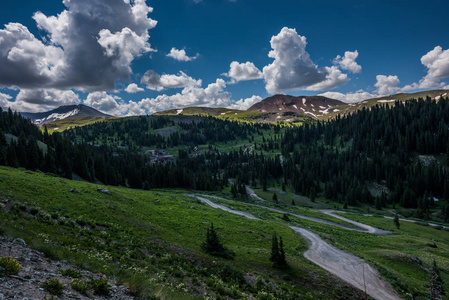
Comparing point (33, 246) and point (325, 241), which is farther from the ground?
point (33, 246)

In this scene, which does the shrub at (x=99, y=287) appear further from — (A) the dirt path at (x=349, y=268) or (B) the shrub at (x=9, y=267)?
(A) the dirt path at (x=349, y=268)

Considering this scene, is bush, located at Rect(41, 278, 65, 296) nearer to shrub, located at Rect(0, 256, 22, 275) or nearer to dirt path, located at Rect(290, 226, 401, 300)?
shrub, located at Rect(0, 256, 22, 275)

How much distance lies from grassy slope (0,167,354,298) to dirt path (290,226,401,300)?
8.83ft

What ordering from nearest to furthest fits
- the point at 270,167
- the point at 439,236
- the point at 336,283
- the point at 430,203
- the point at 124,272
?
the point at 124,272
the point at 336,283
the point at 439,236
the point at 430,203
the point at 270,167

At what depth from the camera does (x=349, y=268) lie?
96.8 ft

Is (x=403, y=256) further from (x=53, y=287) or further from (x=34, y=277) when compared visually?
(x=34, y=277)

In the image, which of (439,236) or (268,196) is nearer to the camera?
(439,236)

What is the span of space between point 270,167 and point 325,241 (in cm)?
14034

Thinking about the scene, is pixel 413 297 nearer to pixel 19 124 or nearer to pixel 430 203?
pixel 430 203

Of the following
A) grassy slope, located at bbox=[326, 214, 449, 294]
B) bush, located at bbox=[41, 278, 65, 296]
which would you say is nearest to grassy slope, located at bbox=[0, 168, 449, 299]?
grassy slope, located at bbox=[326, 214, 449, 294]

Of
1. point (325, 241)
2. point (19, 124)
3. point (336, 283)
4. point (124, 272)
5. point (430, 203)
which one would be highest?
point (19, 124)

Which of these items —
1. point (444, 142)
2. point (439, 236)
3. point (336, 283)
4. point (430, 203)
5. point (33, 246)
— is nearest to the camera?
point (33, 246)

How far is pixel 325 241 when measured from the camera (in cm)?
4112

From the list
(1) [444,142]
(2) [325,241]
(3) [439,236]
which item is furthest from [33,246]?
(1) [444,142]
